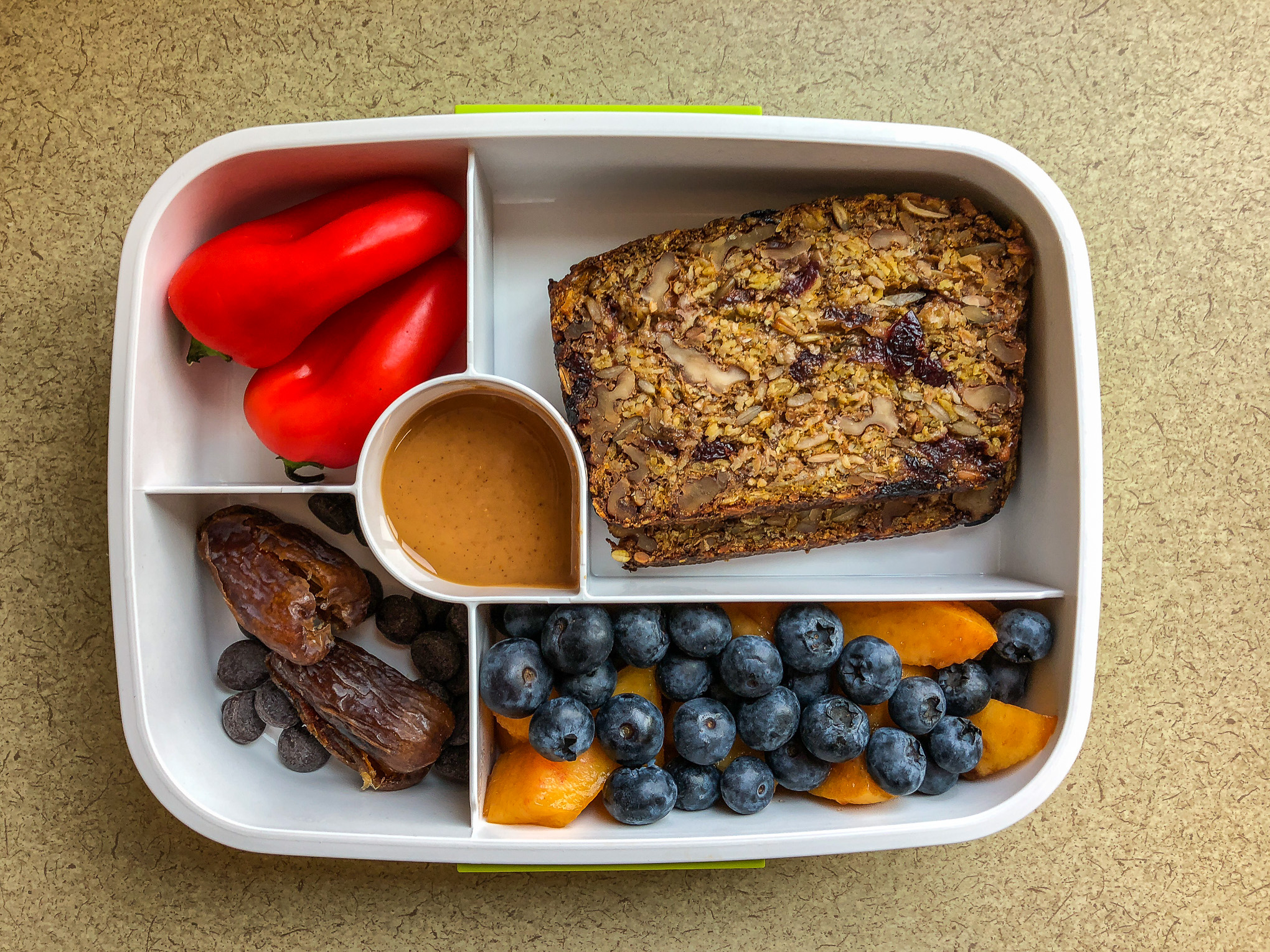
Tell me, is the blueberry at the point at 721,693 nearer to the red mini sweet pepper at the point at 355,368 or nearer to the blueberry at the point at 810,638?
the blueberry at the point at 810,638

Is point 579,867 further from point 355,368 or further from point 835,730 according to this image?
point 355,368

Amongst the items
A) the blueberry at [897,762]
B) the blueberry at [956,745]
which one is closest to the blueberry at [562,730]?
the blueberry at [897,762]

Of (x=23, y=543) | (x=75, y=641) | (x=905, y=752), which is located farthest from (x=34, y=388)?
(x=905, y=752)

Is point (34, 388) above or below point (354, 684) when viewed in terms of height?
above

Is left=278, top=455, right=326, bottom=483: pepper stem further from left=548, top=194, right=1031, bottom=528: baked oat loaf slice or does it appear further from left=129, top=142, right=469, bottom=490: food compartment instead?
left=548, top=194, right=1031, bottom=528: baked oat loaf slice

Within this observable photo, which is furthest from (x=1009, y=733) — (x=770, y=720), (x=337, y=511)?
(x=337, y=511)

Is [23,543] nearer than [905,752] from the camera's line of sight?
No

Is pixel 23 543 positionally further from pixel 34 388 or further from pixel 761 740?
pixel 761 740
